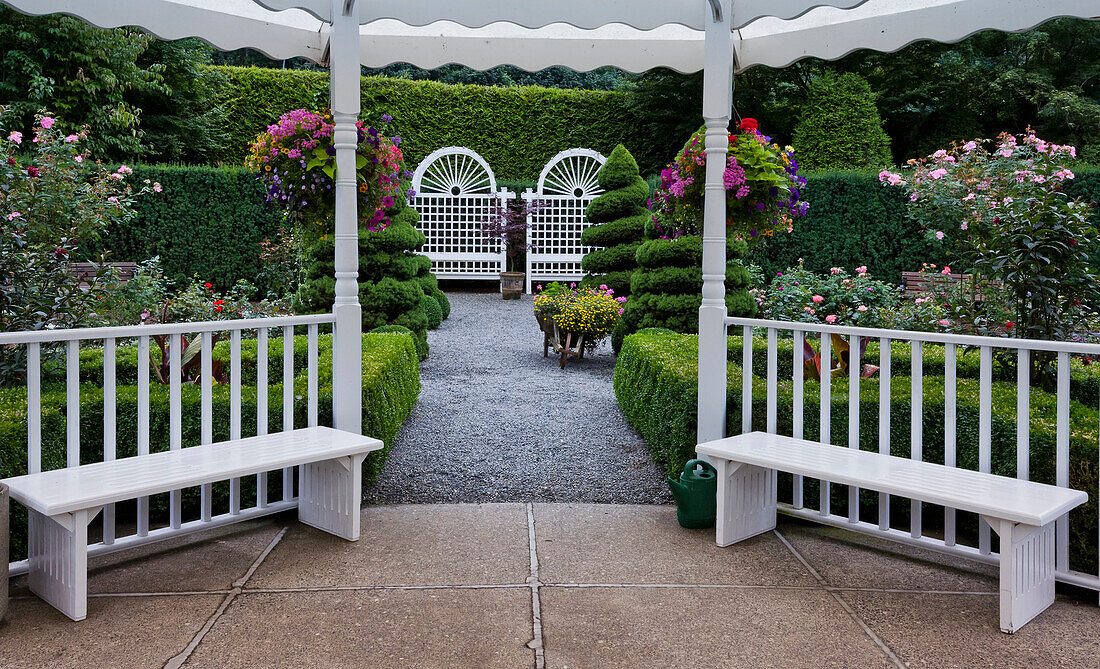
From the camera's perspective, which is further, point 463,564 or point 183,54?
point 183,54

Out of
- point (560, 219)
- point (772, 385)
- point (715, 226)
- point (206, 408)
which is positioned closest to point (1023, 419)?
point (772, 385)

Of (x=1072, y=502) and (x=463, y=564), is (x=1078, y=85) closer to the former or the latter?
(x=1072, y=502)

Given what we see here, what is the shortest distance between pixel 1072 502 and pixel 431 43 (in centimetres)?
363

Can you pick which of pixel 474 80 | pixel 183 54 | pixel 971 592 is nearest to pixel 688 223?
pixel 971 592

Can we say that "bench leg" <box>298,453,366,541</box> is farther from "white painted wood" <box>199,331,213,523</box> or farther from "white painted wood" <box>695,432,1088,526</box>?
"white painted wood" <box>695,432,1088,526</box>

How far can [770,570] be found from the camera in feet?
9.61

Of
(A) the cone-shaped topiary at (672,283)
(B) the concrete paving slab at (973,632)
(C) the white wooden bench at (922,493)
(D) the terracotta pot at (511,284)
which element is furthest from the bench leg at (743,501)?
(D) the terracotta pot at (511,284)

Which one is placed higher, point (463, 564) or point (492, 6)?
point (492, 6)

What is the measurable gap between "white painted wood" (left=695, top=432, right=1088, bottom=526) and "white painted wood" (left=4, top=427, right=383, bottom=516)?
1.49 meters

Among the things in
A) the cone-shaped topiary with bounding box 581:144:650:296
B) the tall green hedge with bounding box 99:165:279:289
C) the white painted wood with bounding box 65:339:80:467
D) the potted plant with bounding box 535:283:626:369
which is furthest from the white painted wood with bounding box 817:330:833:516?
the tall green hedge with bounding box 99:165:279:289

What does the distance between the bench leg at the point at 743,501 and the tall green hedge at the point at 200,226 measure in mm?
8623

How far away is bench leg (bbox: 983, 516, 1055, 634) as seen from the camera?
240cm

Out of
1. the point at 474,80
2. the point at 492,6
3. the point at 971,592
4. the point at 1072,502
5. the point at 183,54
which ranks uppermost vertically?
the point at 474,80

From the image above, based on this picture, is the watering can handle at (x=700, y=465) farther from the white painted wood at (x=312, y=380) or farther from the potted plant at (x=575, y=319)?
the potted plant at (x=575, y=319)
